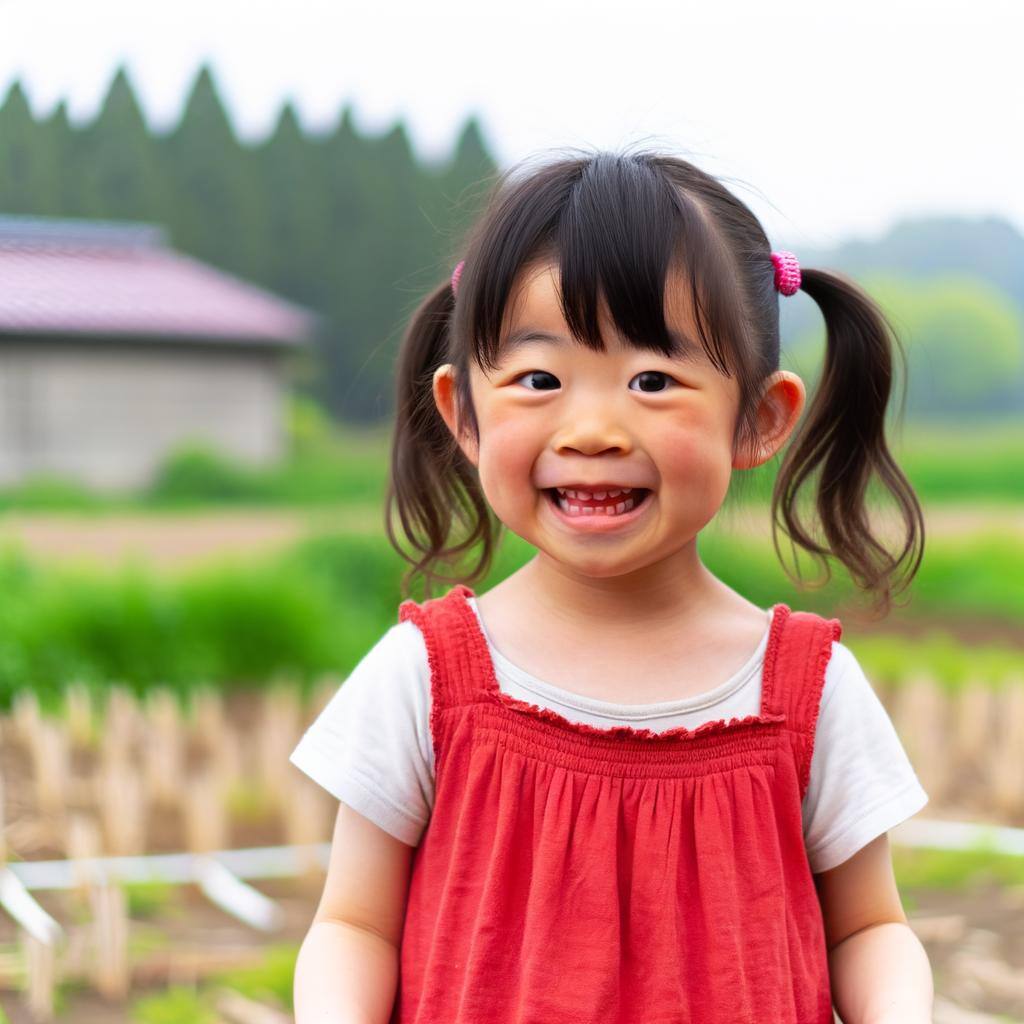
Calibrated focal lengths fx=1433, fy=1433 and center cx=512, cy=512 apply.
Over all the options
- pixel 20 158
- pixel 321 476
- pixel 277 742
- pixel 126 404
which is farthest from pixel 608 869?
pixel 321 476

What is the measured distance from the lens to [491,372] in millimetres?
946

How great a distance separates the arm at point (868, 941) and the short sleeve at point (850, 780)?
2cm

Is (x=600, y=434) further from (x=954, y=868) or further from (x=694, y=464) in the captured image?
(x=954, y=868)

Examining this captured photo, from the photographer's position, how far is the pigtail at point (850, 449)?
3.64ft

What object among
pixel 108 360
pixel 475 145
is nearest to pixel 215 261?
pixel 108 360

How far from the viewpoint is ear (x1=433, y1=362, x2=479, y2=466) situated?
1.01 m

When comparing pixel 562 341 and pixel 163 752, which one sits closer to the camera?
pixel 562 341

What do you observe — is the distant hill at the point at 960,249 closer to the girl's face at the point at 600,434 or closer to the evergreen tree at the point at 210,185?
the evergreen tree at the point at 210,185

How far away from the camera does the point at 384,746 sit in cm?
98

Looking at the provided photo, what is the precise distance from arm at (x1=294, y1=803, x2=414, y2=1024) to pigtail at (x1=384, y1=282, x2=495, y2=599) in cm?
25

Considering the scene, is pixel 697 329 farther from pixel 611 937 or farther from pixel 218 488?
pixel 218 488

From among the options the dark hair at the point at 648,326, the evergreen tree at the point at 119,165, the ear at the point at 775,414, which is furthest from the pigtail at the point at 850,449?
the evergreen tree at the point at 119,165

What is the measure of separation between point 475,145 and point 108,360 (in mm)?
1675

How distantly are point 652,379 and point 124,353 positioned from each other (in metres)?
3.98
